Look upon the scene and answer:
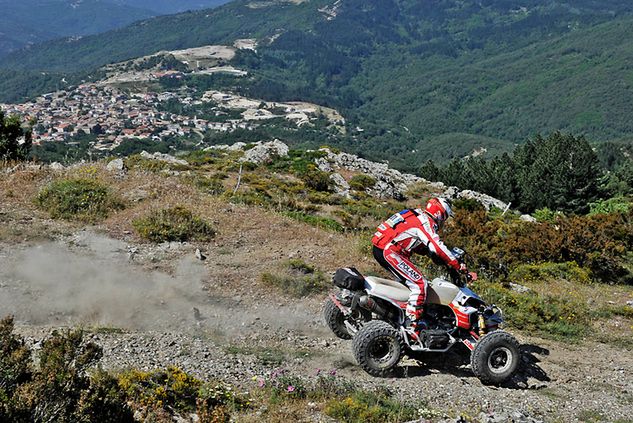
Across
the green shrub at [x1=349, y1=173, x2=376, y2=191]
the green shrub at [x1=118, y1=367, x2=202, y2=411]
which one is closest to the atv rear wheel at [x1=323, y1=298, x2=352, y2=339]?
the green shrub at [x1=118, y1=367, x2=202, y2=411]

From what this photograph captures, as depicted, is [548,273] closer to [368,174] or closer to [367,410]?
[367,410]

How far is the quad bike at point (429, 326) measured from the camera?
23.6 ft

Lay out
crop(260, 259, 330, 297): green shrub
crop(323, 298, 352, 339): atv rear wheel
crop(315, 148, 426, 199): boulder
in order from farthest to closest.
Result: 1. crop(315, 148, 426, 199): boulder
2. crop(260, 259, 330, 297): green shrub
3. crop(323, 298, 352, 339): atv rear wheel

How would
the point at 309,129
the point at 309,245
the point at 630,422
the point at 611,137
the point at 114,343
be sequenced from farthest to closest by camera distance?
the point at 611,137 < the point at 309,129 < the point at 309,245 < the point at 114,343 < the point at 630,422

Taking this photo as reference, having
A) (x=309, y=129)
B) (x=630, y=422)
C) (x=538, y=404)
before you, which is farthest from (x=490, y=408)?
(x=309, y=129)

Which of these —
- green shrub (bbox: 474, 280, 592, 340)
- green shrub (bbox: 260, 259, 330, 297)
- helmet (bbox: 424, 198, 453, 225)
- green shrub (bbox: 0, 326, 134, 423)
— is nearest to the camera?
green shrub (bbox: 0, 326, 134, 423)

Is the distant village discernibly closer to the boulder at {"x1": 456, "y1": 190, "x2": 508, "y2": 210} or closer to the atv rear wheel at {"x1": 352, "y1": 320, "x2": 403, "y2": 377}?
the boulder at {"x1": 456, "y1": 190, "x2": 508, "y2": 210}

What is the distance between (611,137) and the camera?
620 ft

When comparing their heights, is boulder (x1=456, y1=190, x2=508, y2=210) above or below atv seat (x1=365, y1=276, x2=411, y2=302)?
below

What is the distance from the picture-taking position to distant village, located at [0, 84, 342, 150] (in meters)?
123

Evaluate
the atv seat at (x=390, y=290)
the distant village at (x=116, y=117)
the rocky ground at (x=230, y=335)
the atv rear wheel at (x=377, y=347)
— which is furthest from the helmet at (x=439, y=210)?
the distant village at (x=116, y=117)

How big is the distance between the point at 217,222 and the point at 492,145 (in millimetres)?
184754

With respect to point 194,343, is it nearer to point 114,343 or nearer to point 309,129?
point 114,343

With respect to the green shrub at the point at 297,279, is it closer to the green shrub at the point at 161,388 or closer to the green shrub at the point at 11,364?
the green shrub at the point at 161,388
